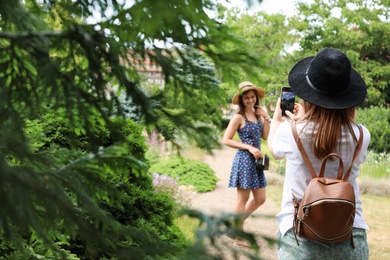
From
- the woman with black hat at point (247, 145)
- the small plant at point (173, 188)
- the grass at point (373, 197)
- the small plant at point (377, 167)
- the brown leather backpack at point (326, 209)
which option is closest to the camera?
the brown leather backpack at point (326, 209)

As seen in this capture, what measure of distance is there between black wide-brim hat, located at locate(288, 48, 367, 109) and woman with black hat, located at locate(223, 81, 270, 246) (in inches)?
120

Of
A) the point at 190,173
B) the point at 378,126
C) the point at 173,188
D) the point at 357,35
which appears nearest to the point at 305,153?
the point at 173,188

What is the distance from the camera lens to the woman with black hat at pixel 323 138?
9.09ft

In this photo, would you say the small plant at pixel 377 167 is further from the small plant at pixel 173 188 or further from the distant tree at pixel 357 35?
the distant tree at pixel 357 35

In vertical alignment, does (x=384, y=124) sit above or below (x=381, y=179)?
above

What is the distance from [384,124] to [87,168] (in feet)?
47.8

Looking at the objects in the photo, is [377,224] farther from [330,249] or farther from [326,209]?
[326,209]

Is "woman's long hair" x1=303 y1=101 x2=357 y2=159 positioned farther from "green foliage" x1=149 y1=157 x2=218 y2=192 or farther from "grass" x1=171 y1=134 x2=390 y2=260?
"green foliage" x1=149 y1=157 x2=218 y2=192

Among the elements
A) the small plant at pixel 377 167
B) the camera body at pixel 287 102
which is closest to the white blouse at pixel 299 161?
the camera body at pixel 287 102

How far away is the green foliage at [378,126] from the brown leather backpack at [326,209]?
12.0 m

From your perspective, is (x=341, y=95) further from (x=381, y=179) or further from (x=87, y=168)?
(x=381, y=179)

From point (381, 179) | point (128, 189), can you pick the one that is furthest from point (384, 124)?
point (128, 189)

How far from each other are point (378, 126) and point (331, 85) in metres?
12.9

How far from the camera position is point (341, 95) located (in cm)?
288
